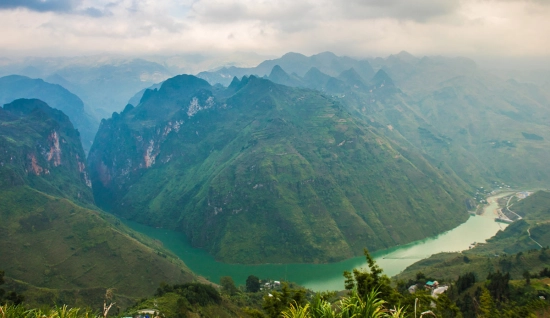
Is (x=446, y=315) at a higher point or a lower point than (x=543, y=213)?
higher

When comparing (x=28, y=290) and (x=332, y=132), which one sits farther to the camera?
(x=332, y=132)

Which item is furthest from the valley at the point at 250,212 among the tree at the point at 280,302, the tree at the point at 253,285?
the tree at the point at 280,302

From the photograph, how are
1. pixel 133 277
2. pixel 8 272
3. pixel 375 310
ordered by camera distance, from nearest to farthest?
pixel 375 310
pixel 8 272
pixel 133 277

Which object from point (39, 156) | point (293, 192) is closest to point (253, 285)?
point (293, 192)

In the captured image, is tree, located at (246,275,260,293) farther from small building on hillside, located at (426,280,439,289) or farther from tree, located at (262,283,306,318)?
tree, located at (262,283,306,318)

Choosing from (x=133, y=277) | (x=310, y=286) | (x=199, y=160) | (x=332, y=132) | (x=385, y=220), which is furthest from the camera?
(x=199, y=160)

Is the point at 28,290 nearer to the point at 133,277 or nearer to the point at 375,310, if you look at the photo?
the point at 133,277

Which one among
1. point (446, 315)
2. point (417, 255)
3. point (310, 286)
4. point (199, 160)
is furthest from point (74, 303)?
point (199, 160)
